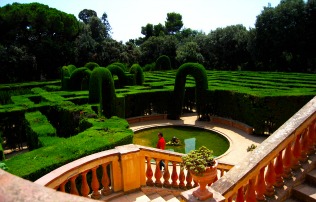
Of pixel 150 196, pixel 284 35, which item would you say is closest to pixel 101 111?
pixel 150 196

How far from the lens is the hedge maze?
254 inches

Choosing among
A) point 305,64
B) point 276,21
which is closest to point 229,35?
point 276,21

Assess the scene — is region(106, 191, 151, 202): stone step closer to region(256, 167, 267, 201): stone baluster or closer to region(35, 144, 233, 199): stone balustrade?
region(35, 144, 233, 199): stone balustrade

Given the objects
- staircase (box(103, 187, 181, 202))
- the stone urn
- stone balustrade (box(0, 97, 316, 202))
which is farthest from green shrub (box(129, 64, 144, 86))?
the stone urn

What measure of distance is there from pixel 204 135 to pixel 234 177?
1065 cm

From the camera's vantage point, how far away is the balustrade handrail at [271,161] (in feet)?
12.7

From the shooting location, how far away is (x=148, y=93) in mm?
17969

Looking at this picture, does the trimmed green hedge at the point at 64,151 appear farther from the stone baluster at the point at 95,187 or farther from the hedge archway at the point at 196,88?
the hedge archway at the point at 196,88

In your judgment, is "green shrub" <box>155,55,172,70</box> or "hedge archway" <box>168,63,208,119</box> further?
"green shrub" <box>155,55,172,70</box>

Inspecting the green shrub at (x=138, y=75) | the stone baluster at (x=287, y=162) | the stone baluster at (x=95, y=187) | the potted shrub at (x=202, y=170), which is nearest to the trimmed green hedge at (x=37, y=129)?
the stone baluster at (x=95, y=187)

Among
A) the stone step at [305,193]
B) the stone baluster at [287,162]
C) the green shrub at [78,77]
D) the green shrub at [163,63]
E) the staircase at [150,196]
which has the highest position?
the green shrub at [163,63]

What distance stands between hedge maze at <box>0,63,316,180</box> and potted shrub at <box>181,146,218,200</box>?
335cm

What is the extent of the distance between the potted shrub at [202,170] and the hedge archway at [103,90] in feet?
37.3

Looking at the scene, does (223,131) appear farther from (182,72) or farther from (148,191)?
(148,191)
